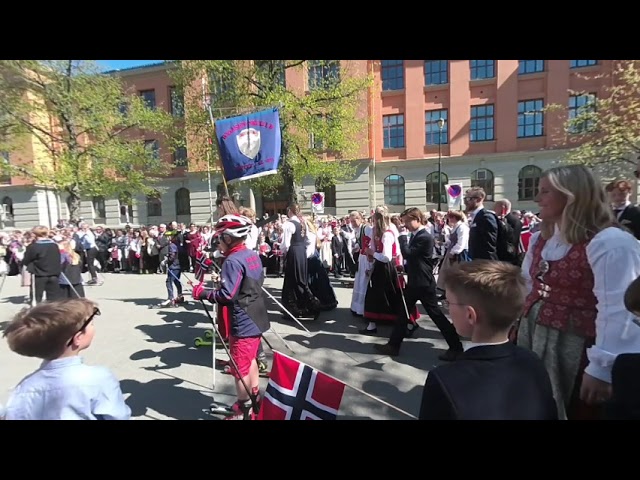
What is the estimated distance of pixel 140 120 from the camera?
Result: 68.3ft

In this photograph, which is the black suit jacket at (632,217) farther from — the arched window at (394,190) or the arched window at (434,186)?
the arched window at (394,190)

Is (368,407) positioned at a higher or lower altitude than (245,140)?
lower

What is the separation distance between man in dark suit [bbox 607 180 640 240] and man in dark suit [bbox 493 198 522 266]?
1.38 metres

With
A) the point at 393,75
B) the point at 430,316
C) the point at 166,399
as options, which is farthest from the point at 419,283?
the point at 393,75

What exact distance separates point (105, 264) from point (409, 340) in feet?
47.4

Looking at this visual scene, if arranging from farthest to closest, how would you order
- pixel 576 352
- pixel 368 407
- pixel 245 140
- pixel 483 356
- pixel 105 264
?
pixel 105 264 → pixel 245 140 → pixel 368 407 → pixel 576 352 → pixel 483 356

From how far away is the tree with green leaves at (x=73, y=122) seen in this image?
19.0 metres

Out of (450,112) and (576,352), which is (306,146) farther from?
(576,352)

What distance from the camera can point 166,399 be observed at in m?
3.69

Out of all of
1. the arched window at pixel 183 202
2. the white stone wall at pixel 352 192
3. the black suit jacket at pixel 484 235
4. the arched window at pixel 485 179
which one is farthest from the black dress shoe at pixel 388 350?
the arched window at pixel 183 202

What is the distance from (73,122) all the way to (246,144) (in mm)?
19995

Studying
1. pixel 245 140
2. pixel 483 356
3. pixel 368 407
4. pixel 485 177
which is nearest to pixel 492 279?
pixel 483 356

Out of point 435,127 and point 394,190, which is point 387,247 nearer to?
point 394,190

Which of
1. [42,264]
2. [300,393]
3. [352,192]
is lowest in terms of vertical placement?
[300,393]
